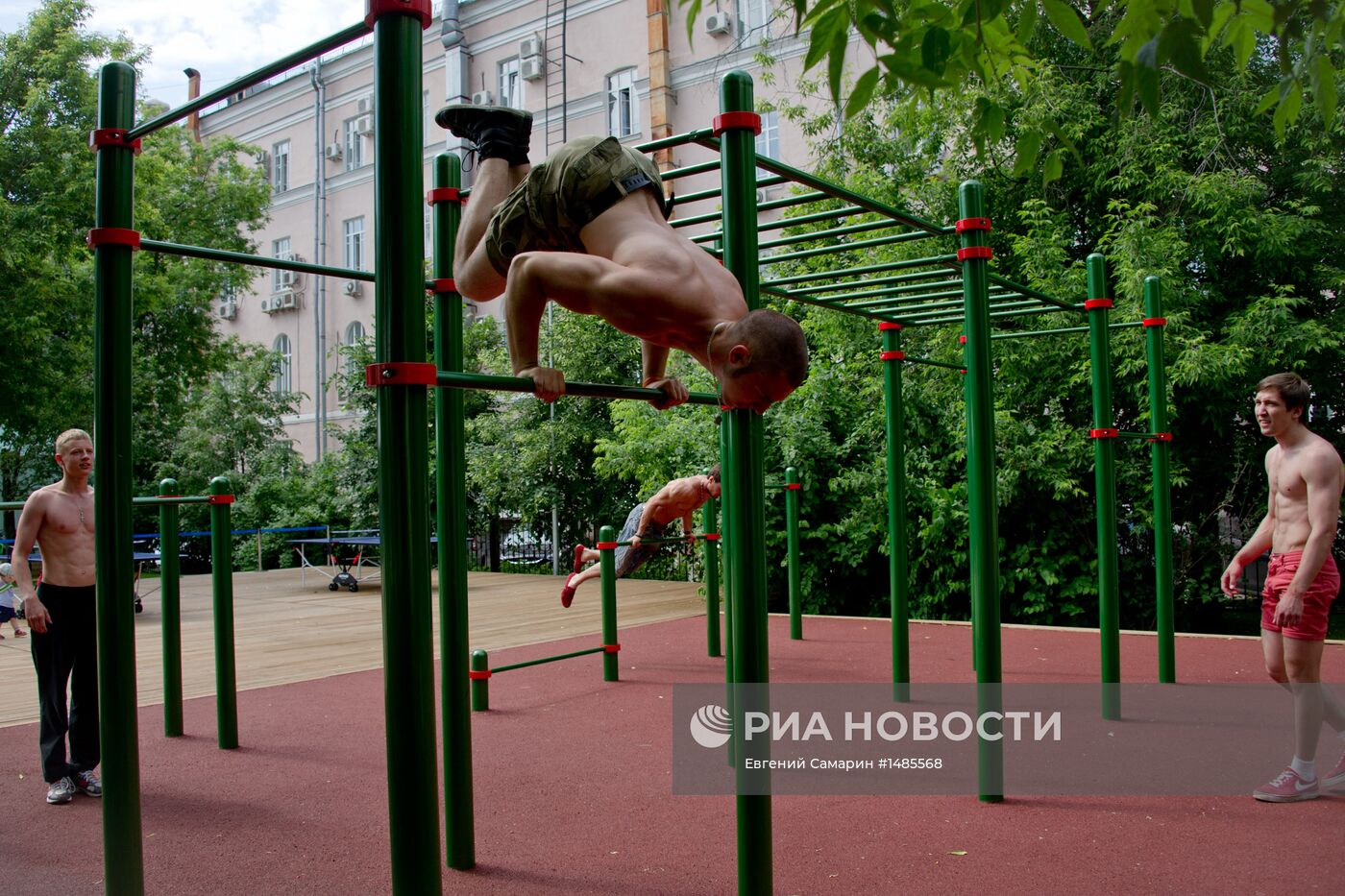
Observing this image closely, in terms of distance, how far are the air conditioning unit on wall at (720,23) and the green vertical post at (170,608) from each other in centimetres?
1321

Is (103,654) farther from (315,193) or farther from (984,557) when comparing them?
(315,193)

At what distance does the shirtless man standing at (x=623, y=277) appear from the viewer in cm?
222

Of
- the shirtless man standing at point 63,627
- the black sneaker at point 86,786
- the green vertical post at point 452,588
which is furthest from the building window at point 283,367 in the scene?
the green vertical post at point 452,588

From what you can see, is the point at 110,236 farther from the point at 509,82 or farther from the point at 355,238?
the point at 355,238

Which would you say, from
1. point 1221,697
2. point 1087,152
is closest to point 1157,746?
point 1221,697

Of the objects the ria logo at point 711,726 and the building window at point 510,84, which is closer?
the ria logo at point 711,726

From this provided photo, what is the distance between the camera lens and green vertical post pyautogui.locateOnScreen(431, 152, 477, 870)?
315cm

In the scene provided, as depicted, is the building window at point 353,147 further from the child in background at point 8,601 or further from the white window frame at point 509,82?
the child in background at point 8,601

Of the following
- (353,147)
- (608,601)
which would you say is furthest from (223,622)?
(353,147)

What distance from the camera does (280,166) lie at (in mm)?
22641

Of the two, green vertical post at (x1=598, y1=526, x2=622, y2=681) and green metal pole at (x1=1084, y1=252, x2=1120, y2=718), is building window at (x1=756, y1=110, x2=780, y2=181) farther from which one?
green metal pole at (x1=1084, y1=252, x2=1120, y2=718)

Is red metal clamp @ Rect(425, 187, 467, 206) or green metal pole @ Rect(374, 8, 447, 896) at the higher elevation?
red metal clamp @ Rect(425, 187, 467, 206)

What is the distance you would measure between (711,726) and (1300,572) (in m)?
2.65

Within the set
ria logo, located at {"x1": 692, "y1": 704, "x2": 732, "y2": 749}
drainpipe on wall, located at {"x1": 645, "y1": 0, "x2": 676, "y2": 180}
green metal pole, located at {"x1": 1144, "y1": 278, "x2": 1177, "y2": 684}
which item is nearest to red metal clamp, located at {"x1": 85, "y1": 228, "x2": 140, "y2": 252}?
ria logo, located at {"x1": 692, "y1": 704, "x2": 732, "y2": 749}
